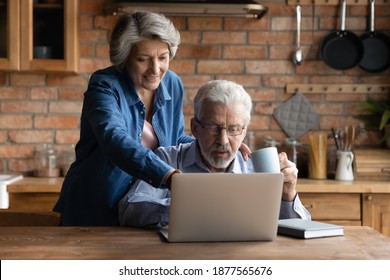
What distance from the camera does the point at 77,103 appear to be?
4.63 m

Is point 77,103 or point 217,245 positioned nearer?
point 217,245

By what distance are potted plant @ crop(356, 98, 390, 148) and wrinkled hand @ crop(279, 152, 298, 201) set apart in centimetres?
208

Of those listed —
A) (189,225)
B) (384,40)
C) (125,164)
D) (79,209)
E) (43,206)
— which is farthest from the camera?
(384,40)

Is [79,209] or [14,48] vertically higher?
[14,48]

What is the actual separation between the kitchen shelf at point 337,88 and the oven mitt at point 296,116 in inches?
1.9

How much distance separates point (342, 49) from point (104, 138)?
8.32 feet

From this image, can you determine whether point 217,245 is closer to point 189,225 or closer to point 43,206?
point 189,225

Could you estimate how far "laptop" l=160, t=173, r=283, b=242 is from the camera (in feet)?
6.77

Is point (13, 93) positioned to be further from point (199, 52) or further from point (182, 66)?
point (199, 52)

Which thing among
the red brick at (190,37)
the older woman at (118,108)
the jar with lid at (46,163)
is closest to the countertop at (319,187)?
the jar with lid at (46,163)

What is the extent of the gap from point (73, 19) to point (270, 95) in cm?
130

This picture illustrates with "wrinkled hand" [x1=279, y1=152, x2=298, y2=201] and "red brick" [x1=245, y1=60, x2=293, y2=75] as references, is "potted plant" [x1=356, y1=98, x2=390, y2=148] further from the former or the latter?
"wrinkled hand" [x1=279, y1=152, x2=298, y2=201]

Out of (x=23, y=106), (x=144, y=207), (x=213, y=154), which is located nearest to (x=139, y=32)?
Result: (x=213, y=154)

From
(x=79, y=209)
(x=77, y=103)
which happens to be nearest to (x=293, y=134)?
(x=77, y=103)
